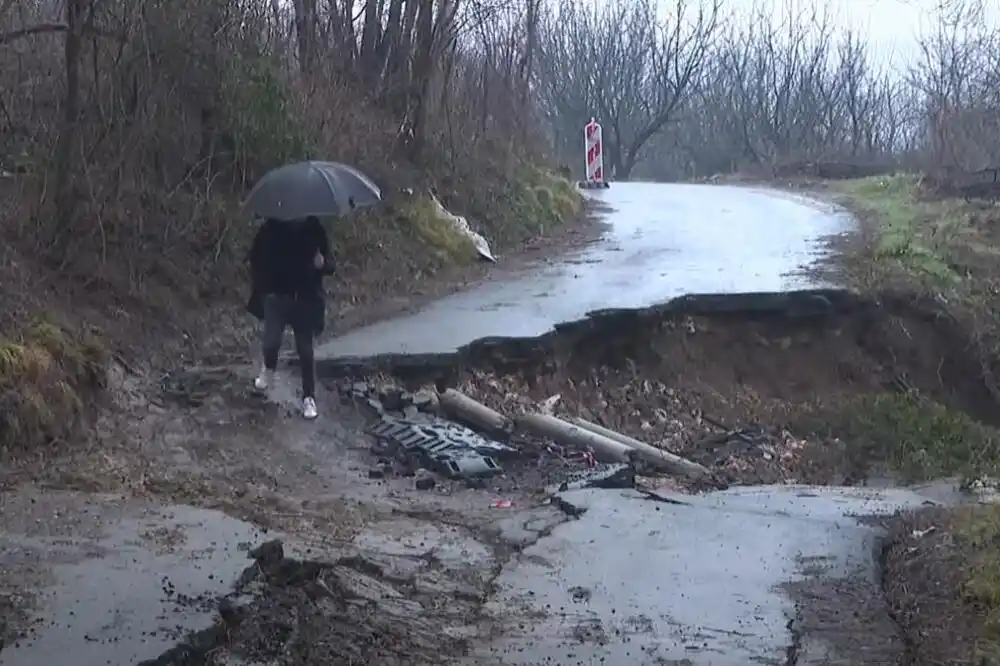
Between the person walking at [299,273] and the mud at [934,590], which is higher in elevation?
the person walking at [299,273]

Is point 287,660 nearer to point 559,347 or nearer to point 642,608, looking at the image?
point 642,608

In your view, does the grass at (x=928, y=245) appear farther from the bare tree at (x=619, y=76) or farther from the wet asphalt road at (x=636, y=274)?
the bare tree at (x=619, y=76)

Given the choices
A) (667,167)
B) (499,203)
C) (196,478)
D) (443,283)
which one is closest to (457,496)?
(196,478)

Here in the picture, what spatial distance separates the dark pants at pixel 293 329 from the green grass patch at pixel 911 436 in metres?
4.79

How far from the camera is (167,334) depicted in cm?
1087

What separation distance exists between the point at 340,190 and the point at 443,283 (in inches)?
220

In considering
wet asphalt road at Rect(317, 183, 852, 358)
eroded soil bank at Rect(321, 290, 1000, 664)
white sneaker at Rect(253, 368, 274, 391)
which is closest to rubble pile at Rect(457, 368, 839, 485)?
eroded soil bank at Rect(321, 290, 1000, 664)

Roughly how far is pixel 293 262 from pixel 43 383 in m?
2.18

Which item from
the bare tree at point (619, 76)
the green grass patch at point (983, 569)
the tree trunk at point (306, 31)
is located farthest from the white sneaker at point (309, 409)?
the bare tree at point (619, 76)

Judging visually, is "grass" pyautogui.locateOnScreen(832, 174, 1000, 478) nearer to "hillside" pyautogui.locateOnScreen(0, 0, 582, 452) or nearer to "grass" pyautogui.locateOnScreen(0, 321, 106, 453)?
"hillside" pyautogui.locateOnScreen(0, 0, 582, 452)

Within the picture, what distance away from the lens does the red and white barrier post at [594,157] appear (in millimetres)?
31453

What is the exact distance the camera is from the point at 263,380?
392 inches

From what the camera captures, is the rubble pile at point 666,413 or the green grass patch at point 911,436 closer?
Result: the rubble pile at point 666,413

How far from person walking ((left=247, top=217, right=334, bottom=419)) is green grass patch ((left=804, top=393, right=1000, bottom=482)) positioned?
4808 mm
